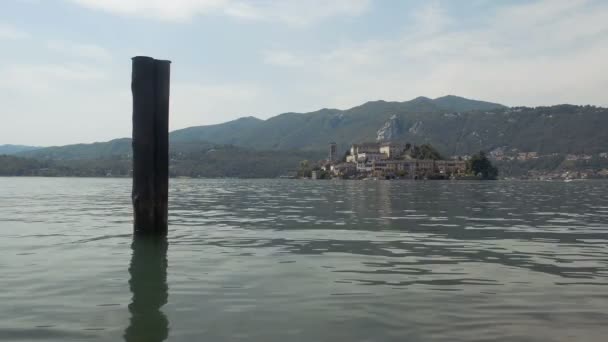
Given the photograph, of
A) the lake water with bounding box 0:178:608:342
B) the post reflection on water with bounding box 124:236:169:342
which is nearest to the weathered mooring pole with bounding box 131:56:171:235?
the post reflection on water with bounding box 124:236:169:342

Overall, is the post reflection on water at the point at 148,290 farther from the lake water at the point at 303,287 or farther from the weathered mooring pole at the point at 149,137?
the weathered mooring pole at the point at 149,137

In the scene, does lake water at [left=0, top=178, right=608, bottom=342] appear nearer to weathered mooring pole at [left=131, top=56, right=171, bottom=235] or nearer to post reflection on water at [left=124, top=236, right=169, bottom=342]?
post reflection on water at [left=124, top=236, right=169, bottom=342]

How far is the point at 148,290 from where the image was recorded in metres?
11.2

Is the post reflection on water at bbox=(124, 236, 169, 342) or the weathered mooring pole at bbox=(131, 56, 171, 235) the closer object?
the post reflection on water at bbox=(124, 236, 169, 342)

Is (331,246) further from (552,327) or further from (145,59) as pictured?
(552,327)

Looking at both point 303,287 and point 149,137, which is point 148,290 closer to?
point 303,287

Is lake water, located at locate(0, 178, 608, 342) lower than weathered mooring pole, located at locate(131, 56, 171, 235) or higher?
A: lower

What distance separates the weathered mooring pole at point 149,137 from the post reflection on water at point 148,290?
88cm

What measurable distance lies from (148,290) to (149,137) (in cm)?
698

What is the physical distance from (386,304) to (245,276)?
394 cm

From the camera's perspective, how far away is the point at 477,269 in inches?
536

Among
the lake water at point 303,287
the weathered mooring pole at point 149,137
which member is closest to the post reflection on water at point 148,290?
the lake water at point 303,287

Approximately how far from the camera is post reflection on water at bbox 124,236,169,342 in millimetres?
8320

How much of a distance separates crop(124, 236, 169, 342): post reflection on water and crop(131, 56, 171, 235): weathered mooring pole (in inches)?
34.6
